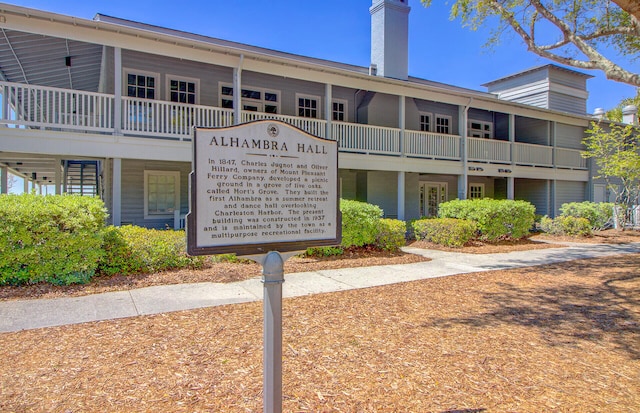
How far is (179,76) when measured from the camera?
537 inches

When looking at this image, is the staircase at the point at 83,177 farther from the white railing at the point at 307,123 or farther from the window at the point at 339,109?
the window at the point at 339,109

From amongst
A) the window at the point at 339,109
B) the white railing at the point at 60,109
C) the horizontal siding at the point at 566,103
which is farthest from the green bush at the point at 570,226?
the white railing at the point at 60,109

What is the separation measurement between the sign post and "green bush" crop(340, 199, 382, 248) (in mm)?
7137

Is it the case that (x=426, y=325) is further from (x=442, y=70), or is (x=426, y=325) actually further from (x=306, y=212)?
(x=442, y=70)

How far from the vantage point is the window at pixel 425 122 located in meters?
18.9

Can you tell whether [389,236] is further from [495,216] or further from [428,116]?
[428,116]

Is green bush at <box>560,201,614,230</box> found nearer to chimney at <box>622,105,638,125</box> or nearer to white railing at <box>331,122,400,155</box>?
white railing at <box>331,122,400,155</box>

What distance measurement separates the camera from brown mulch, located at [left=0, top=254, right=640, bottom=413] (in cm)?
318

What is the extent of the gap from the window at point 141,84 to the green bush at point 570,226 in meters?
16.7

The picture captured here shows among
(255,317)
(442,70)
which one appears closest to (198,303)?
(255,317)

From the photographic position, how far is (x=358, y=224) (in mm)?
10555

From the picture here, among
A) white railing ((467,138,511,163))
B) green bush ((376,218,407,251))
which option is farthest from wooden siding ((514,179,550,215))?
green bush ((376,218,407,251))

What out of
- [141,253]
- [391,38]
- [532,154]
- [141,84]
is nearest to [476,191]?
[532,154]

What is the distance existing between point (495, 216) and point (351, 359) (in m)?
11.2
